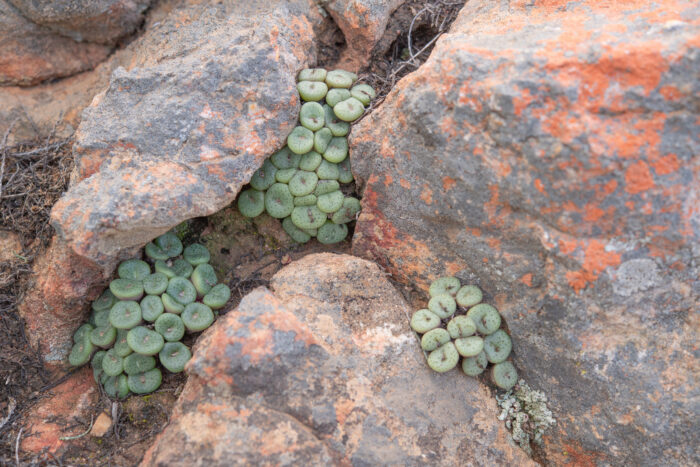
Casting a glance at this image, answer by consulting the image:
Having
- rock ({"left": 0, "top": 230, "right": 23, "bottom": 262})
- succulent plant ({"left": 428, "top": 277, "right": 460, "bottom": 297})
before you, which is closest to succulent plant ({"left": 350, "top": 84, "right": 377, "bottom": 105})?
succulent plant ({"left": 428, "top": 277, "right": 460, "bottom": 297})

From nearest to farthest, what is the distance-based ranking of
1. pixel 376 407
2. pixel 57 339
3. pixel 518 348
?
pixel 376 407, pixel 518 348, pixel 57 339

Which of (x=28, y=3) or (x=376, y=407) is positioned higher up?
(x=28, y=3)

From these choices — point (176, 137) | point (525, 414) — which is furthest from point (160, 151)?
point (525, 414)

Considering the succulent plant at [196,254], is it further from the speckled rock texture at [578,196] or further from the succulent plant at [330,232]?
the speckled rock texture at [578,196]

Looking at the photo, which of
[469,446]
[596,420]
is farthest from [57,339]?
[596,420]

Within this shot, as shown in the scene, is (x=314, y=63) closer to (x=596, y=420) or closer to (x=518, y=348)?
(x=518, y=348)
